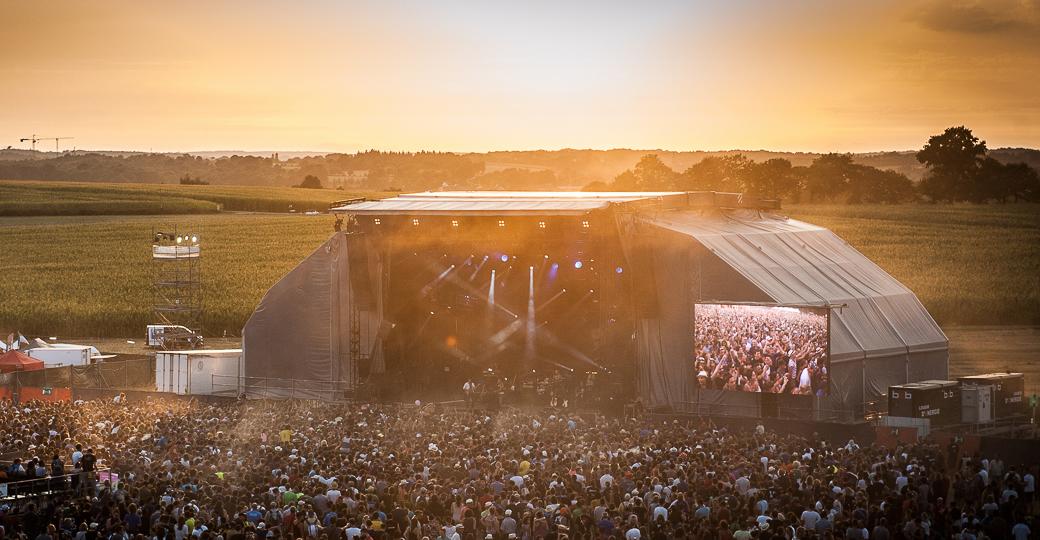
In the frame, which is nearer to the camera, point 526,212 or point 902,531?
point 902,531

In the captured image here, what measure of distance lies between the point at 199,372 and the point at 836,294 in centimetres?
1817

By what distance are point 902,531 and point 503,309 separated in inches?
791

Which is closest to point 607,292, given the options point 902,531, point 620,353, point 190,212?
point 620,353

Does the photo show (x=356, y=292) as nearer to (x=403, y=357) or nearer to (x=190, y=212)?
(x=403, y=357)

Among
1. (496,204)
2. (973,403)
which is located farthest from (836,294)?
(496,204)

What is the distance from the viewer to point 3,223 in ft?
276

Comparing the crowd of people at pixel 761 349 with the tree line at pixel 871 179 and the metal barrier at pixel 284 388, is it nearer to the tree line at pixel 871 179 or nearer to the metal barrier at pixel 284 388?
the metal barrier at pixel 284 388

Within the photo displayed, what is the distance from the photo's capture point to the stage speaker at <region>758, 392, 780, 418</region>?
32969mm

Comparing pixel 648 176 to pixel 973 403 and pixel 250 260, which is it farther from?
pixel 973 403

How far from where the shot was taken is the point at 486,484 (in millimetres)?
20031

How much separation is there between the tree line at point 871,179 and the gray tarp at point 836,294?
168 ft

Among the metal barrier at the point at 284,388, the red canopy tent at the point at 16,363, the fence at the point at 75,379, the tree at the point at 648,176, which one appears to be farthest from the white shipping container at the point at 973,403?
the tree at the point at 648,176

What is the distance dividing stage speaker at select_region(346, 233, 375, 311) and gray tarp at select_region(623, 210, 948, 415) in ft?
25.1

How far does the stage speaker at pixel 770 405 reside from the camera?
33.0 meters
